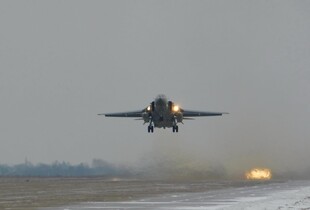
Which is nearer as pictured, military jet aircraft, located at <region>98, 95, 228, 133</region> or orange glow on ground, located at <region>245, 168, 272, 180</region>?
military jet aircraft, located at <region>98, 95, 228, 133</region>

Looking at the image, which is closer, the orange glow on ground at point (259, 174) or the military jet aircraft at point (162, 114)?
the military jet aircraft at point (162, 114)

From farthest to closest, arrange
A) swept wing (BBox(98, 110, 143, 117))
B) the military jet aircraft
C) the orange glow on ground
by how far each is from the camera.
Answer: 1. the orange glow on ground
2. swept wing (BBox(98, 110, 143, 117))
3. the military jet aircraft

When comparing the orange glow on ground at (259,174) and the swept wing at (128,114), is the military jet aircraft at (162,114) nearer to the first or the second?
the swept wing at (128,114)

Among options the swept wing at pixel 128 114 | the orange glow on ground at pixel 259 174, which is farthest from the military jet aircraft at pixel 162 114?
the orange glow on ground at pixel 259 174

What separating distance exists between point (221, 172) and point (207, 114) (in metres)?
20.7

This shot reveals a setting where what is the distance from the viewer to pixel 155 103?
103000 mm

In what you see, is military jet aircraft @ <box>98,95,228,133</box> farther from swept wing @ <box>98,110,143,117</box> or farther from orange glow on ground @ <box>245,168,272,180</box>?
orange glow on ground @ <box>245,168,272,180</box>

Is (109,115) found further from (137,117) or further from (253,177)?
(253,177)

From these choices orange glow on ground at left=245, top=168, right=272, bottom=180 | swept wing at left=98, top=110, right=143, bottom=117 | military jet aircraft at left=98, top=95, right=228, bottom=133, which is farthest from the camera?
orange glow on ground at left=245, top=168, right=272, bottom=180

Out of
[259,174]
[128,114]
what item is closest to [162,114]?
[128,114]

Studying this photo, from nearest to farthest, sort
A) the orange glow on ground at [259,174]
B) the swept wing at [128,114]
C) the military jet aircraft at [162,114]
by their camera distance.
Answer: the military jet aircraft at [162,114]
the swept wing at [128,114]
the orange glow on ground at [259,174]

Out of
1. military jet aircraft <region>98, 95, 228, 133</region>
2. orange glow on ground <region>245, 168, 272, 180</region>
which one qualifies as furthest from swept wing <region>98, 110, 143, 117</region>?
orange glow on ground <region>245, 168, 272, 180</region>

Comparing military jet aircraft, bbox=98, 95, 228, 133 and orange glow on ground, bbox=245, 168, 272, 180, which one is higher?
military jet aircraft, bbox=98, 95, 228, 133

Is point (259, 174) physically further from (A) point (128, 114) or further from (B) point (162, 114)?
(B) point (162, 114)
